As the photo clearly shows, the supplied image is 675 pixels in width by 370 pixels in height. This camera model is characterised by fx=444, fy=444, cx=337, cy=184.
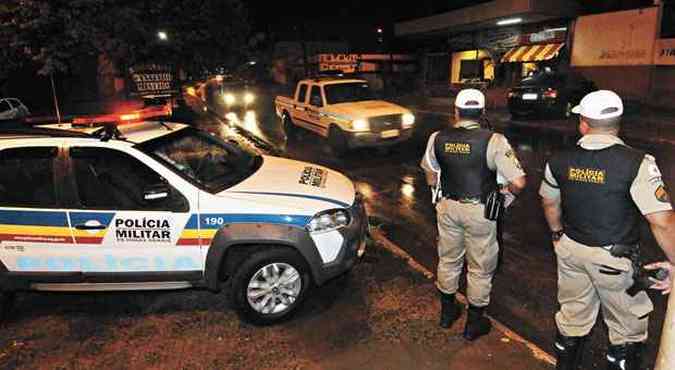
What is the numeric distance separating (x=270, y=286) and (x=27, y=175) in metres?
2.36

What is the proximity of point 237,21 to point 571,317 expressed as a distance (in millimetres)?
19806

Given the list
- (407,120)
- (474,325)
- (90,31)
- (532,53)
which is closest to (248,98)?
(532,53)

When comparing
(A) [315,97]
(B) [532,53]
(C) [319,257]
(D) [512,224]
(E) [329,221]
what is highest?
(B) [532,53]

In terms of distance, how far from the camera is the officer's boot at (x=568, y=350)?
2938 mm

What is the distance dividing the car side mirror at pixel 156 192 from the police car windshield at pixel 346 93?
806cm

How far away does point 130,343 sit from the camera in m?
3.77

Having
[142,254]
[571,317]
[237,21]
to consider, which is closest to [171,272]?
[142,254]

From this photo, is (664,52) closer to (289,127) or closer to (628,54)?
(628,54)

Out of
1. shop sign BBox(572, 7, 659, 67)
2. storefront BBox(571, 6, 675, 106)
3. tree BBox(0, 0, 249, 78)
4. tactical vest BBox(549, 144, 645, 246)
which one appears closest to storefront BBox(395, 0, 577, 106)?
shop sign BBox(572, 7, 659, 67)

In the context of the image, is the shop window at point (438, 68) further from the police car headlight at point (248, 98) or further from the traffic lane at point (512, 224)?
the traffic lane at point (512, 224)

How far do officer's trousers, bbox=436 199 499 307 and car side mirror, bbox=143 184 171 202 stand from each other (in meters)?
2.28

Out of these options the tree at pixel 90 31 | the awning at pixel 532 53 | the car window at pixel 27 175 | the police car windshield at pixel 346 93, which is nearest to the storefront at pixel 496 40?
the awning at pixel 532 53

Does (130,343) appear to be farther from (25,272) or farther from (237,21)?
(237,21)

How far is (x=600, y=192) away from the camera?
2629 mm
